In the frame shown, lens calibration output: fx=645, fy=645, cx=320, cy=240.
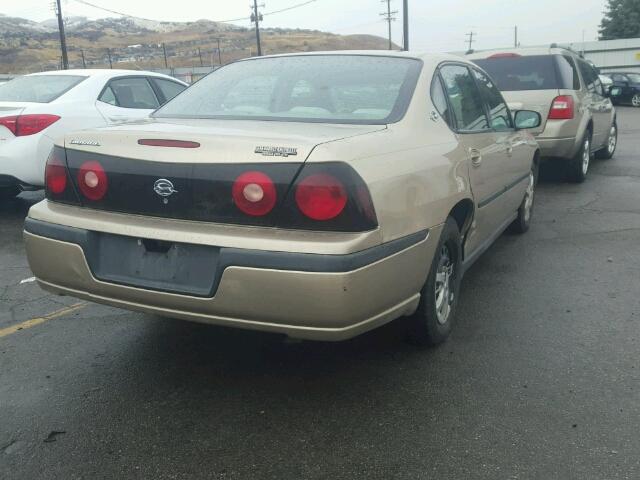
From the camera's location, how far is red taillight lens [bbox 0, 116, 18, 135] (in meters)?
6.14

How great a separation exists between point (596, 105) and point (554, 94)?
161 centimetres

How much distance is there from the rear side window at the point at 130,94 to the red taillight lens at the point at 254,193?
16.5 feet

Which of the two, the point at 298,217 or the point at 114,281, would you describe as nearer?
the point at 298,217

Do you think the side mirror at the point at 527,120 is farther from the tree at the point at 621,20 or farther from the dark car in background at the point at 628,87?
the tree at the point at 621,20

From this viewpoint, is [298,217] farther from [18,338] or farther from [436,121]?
[18,338]

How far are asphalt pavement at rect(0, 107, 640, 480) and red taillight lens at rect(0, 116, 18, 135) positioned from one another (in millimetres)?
2374

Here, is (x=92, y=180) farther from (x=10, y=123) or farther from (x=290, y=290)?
(x=10, y=123)

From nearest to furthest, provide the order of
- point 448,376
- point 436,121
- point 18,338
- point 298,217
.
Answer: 1. point 298,217
2. point 448,376
3. point 436,121
4. point 18,338

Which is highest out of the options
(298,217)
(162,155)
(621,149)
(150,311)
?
(162,155)

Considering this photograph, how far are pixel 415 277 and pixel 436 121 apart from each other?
919 millimetres

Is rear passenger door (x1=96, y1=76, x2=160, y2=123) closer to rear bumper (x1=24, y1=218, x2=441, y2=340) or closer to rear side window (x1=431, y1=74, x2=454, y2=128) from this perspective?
rear side window (x1=431, y1=74, x2=454, y2=128)

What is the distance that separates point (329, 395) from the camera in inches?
A: 115

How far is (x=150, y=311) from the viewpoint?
2738mm

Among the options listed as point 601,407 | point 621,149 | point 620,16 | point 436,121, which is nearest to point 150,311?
point 436,121
